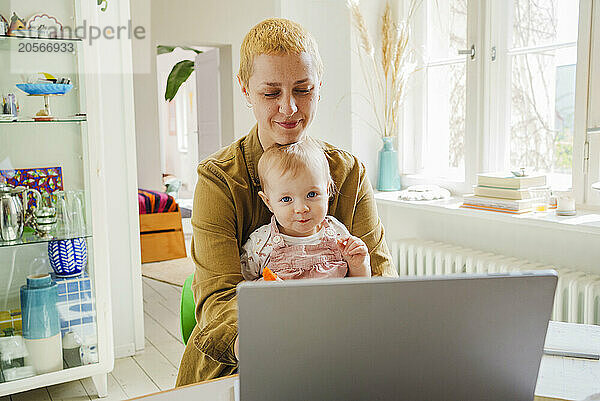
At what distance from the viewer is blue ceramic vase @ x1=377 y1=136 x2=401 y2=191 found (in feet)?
11.2

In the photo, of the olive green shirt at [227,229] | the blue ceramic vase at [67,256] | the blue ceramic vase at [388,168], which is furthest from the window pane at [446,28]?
the blue ceramic vase at [67,256]

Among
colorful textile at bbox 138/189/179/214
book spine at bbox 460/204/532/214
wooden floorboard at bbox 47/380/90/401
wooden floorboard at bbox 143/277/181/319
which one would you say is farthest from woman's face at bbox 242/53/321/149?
colorful textile at bbox 138/189/179/214

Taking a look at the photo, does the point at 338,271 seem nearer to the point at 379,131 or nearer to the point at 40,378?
the point at 40,378

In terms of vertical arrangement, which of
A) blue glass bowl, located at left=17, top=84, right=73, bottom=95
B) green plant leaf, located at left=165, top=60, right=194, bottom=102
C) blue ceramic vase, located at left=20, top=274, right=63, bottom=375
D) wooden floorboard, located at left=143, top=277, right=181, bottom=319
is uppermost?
green plant leaf, located at left=165, top=60, right=194, bottom=102

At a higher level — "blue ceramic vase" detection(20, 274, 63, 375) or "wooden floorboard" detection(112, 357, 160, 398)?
"blue ceramic vase" detection(20, 274, 63, 375)

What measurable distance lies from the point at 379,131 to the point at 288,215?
7.66ft

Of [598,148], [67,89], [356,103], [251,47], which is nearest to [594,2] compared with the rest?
[598,148]

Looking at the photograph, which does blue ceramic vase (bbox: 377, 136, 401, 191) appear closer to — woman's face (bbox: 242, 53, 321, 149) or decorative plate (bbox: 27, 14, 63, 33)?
decorative plate (bbox: 27, 14, 63, 33)

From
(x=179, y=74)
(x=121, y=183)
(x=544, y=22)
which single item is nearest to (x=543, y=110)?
(x=544, y=22)

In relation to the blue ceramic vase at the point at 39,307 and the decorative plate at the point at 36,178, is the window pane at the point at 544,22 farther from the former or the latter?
the blue ceramic vase at the point at 39,307

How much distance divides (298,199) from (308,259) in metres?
0.16

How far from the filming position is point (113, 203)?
3.08 metres

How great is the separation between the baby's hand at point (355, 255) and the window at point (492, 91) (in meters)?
1.59

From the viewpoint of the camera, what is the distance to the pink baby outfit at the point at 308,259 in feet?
4.59
